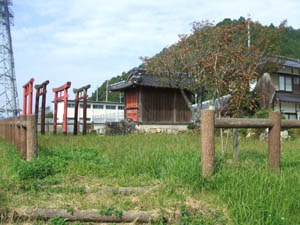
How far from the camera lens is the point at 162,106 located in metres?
19.7

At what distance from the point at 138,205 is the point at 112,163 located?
2.10 metres

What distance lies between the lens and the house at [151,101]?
1870 centimetres

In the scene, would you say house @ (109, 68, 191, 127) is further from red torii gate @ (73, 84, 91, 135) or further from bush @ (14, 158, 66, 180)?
bush @ (14, 158, 66, 180)

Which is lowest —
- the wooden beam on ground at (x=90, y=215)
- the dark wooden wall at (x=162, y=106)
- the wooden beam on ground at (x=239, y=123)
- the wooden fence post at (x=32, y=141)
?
the wooden beam on ground at (x=90, y=215)

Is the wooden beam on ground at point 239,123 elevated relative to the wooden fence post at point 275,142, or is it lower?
elevated

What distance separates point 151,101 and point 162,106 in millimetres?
936

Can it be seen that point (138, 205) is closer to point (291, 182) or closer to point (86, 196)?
point (86, 196)

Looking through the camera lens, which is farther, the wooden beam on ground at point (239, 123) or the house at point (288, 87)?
the house at point (288, 87)

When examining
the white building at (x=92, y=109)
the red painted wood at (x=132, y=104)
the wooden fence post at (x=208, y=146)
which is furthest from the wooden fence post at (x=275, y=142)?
the white building at (x=92, y=109)

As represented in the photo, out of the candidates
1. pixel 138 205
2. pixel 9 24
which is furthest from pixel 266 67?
pixel 9 24

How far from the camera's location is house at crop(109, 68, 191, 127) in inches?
736

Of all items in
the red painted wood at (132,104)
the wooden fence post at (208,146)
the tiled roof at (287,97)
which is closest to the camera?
the wooden fence post at (208,146)

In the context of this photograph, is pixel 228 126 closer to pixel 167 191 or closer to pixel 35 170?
pixel 167 191

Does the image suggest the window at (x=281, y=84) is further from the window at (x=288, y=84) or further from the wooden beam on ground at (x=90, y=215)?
the wooden beam on ground at (x=90, y=215)
